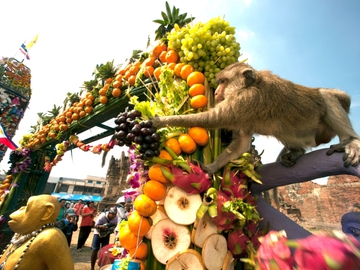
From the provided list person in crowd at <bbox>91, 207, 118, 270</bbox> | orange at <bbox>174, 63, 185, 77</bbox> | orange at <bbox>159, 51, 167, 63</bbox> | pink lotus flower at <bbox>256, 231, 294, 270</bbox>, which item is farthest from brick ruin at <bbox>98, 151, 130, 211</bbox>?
pink lotus flower at <bbox>256, 231, 294, 270</bbox>

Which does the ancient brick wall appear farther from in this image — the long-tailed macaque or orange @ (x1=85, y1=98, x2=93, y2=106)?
orange @ (x1=85, y1=98, x2=93, y2=106)

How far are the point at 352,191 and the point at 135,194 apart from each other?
14.3 metres

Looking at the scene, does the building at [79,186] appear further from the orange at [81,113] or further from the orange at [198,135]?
the orange at [198,135]

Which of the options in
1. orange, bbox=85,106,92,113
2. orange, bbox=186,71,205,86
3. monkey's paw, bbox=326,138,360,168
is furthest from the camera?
orange, bbox=85,106,92,113

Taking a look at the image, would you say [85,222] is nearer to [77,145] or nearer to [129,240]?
[77,145]

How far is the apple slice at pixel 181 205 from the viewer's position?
1953 millimetres

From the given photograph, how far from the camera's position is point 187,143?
2.18 m

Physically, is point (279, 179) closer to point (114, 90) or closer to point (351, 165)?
point (351, 165)

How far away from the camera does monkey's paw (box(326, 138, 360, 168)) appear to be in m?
1.76

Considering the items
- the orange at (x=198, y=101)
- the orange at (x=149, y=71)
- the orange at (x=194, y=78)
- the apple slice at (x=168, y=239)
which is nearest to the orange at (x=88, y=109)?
the orange at (x=149, y=71)

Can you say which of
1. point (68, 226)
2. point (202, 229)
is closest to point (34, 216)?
point (202, 229)

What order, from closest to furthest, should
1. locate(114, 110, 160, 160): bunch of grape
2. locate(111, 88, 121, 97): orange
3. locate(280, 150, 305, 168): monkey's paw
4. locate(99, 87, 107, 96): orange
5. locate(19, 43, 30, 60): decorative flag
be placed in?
locate(114, 110, 160, 160): bunch of grape, locate(280, 150, 305, 168): monkey's paw, locate(111, 88, 121, 97): orange, locate(99, 87, 107, 96): orange, locate(19, 43, 30, 60): decorative flag

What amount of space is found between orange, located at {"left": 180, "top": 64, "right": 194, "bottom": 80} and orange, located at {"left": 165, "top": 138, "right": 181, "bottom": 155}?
96 cm

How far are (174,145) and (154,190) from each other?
1.68 ft
